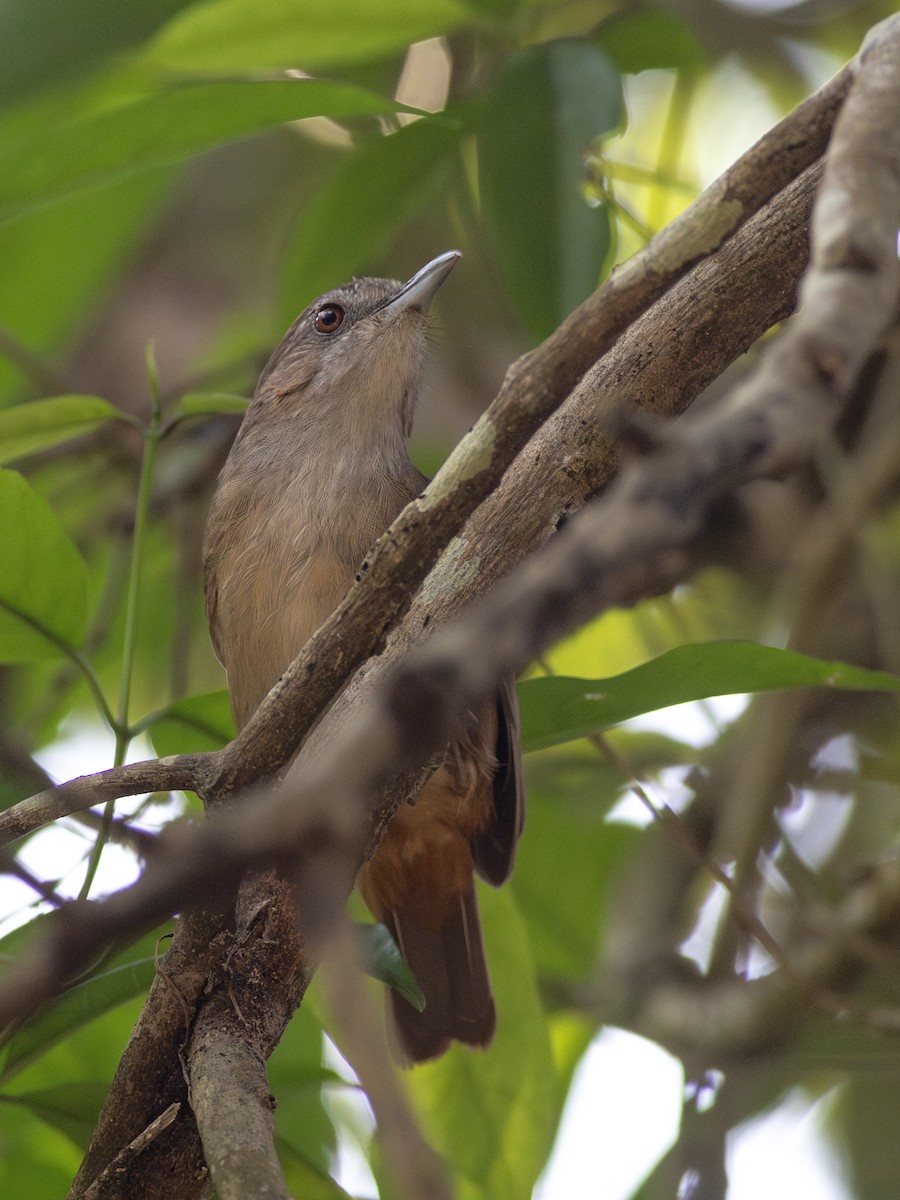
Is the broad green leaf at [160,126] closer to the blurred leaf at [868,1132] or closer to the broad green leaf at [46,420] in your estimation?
the broad green leaf at [46,420]

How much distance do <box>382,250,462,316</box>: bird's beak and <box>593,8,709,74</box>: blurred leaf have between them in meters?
0.74

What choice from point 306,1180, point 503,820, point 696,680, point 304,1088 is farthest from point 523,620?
point 503,820

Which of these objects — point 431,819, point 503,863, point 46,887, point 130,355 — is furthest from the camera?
point 130,355

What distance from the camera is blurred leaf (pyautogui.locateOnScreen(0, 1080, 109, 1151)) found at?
9.21 feet

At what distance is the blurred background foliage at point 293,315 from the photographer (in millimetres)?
2902

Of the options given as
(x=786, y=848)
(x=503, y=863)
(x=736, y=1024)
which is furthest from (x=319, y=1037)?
(x=786, y=848)

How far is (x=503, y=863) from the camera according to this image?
3641 millimetres

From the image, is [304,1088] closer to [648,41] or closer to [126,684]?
[126,684]

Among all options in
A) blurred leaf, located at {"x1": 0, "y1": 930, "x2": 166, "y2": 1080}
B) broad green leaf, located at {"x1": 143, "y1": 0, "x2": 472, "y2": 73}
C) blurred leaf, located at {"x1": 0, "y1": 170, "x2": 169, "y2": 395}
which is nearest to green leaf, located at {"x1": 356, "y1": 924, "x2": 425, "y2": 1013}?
blurred leaf, located at {"x1": 0, "y1": 930, "x2": 166, "y2": 1080}

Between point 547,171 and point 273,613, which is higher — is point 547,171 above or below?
above

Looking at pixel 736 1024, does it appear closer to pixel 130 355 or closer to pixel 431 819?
pixel 431 819

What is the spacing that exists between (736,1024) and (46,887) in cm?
215

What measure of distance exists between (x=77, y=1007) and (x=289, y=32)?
2.26 m

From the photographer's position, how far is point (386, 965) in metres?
2.55
